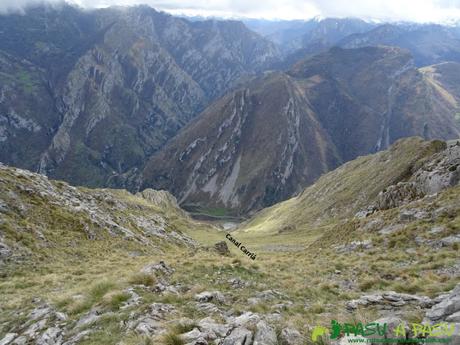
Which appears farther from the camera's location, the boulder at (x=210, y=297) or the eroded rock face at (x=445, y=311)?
the boulder at (x=210, y=297)

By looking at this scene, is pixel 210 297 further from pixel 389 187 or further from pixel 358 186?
pixel 358 186

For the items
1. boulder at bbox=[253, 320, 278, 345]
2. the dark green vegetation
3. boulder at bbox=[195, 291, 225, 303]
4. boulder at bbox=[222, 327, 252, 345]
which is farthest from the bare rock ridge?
boulder at bbox=[222, 327, 252, 345]

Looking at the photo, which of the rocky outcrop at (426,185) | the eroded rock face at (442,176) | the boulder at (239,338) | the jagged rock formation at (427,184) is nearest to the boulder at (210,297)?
the boulder at (239,338)

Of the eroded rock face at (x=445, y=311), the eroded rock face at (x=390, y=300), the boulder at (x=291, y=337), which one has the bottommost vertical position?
the eroded rock face at (x=390, y=300)

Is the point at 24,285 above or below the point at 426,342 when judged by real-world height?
below

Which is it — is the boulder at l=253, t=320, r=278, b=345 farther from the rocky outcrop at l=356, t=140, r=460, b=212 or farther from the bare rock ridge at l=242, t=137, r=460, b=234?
the rocky outcrop at l=356, t=140, r=460, b=212

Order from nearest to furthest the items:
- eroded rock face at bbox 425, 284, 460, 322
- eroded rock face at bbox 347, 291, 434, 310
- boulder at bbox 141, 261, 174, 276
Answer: eroded rock face at bbox 425, 284, 460, 322 < eroded rock face at bbox 347, 291, 434, 310 < boulder at bbox 141, 261, 174, 276

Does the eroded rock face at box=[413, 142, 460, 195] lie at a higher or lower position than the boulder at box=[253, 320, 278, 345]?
lower

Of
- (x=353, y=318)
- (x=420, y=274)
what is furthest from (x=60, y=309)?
(x=420, y=274)

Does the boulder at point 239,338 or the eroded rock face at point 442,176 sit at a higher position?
the boulder at point 239,338

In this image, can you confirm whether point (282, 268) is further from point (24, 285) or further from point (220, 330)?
point (24, 285)

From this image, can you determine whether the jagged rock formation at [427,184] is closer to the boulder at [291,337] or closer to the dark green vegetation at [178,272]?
the dark green vegetation at [178,272]

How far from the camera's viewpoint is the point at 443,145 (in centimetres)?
8338

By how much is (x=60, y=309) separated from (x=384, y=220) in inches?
1159
